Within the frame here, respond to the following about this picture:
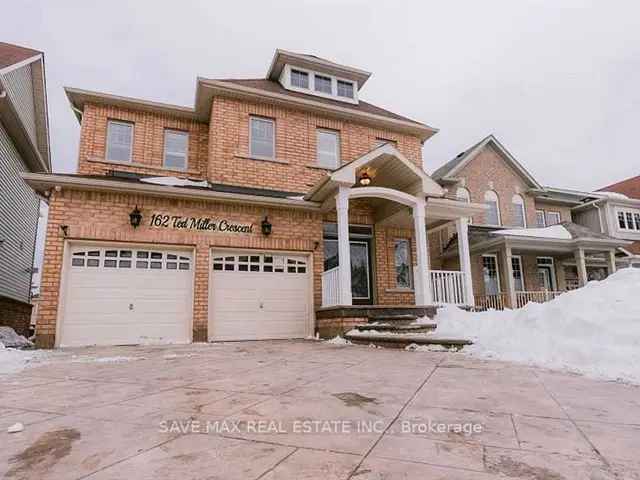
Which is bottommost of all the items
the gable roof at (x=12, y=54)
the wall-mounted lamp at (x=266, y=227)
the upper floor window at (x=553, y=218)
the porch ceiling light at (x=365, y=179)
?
the wall-mounted lamp at (x=266, y=227)

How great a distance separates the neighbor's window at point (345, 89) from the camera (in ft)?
41.9

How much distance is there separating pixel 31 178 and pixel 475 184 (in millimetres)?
15230

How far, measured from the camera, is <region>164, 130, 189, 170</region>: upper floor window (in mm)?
10859

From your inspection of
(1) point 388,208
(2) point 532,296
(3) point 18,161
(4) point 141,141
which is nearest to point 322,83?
(1) point 388,208

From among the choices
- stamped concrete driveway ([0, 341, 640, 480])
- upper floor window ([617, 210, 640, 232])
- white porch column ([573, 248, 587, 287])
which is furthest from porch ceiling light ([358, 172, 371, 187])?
upper floor window ([617, 210, 640, 232])

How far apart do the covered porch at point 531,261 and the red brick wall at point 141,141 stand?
1054 cm

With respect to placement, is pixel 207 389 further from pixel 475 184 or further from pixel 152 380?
pixel 475 184

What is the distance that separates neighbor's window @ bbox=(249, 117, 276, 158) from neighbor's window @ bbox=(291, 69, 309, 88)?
229 centimetres

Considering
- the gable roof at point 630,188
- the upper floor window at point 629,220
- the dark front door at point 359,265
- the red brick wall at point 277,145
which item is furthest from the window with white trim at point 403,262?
the gable roof at point 630,188

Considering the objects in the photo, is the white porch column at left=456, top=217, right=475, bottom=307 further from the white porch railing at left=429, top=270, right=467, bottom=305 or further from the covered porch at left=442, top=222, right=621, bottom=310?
the covered porch at left=442, top=222, right=621, bottom=310

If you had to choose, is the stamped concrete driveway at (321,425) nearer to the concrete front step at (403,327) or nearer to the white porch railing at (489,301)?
the concrete front step at (403,327)

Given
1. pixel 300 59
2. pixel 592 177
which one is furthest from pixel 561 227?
pixel 592 177

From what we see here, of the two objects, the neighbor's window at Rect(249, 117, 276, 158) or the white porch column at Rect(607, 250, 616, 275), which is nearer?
the neighbor's window at Rect(249, 117, 276, 158)

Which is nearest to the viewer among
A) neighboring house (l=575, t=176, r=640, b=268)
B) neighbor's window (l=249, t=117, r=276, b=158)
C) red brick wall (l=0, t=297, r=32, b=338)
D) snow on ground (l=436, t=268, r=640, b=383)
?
snow on ground (l=436, t=268, r=640, b=383)
